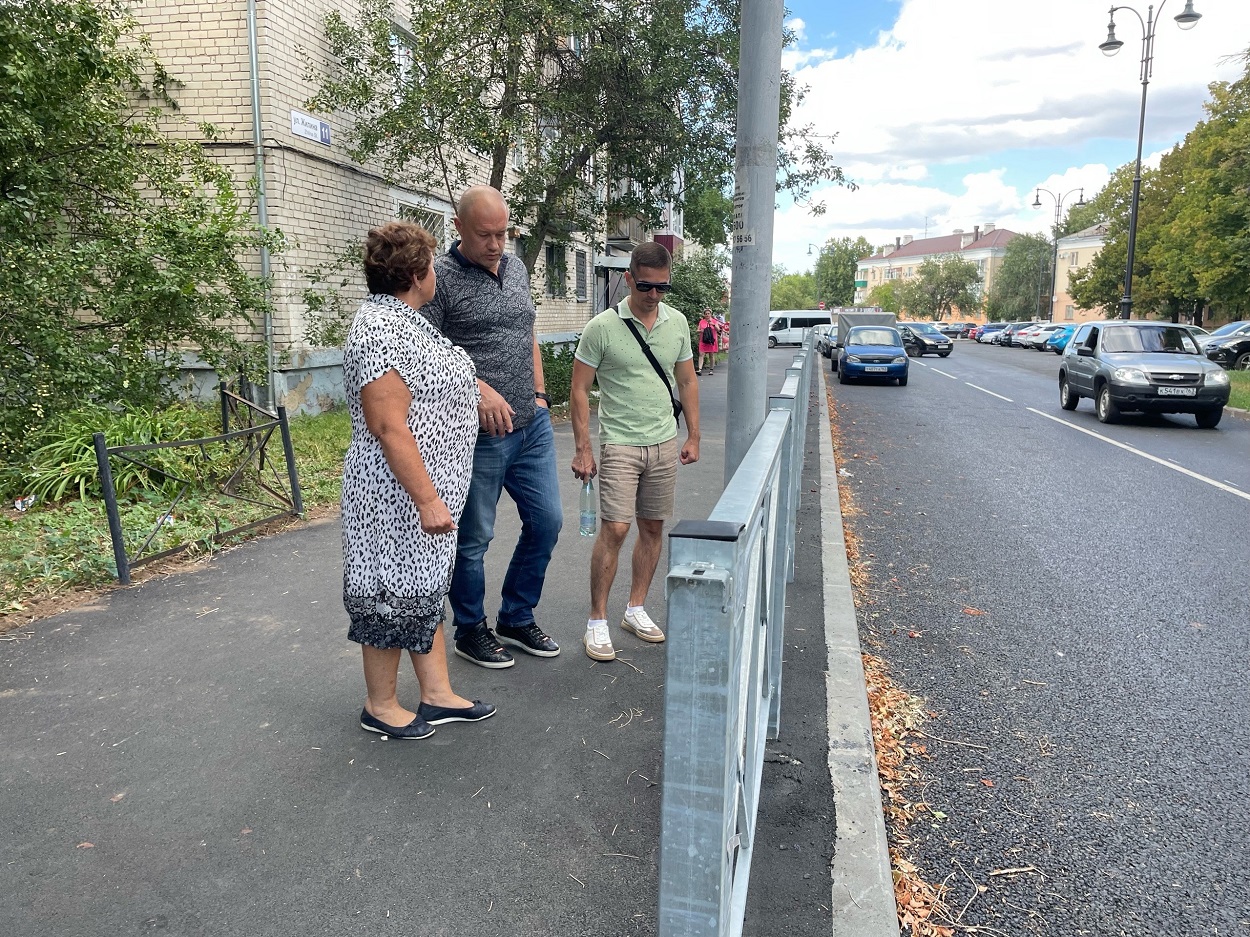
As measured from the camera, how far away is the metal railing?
16.3 ft

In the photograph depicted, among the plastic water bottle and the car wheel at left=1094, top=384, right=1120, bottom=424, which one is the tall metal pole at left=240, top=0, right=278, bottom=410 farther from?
the car wheel at left=1094, top=384, right=1120, bottom=424

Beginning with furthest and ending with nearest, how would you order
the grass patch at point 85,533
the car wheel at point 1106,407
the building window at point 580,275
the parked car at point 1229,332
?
the parked car at point 1229,332 < the building window at point 580,275 < the car wheel at point 1106,407 < the grass patch at point 85,533

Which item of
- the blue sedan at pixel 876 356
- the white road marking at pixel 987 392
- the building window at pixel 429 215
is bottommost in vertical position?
the white road marking at pixel 987 392

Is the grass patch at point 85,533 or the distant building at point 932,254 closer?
the grass patch at point 85,533

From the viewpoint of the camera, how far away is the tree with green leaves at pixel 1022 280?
253ft

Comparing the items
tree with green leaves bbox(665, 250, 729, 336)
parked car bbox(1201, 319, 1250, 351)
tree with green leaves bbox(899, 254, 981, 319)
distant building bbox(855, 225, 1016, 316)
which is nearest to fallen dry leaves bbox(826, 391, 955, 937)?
tree with green leaves bbox(665, 250, 729, 336)

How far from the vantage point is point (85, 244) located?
22.5 feet

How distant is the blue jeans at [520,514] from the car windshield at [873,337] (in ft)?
66.8

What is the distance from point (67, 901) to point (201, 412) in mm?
6668

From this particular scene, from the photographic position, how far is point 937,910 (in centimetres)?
242

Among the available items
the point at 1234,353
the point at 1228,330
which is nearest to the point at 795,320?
the point at 1228,330

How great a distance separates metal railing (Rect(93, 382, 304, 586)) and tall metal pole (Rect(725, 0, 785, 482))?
3.56m

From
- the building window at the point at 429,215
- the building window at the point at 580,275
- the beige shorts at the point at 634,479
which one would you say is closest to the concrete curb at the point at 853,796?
the beige shorts at the point at 634,479

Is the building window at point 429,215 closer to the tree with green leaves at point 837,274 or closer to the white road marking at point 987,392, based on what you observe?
the white road marking at point 987,392
